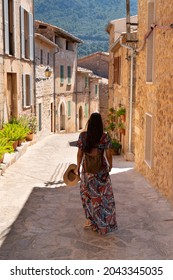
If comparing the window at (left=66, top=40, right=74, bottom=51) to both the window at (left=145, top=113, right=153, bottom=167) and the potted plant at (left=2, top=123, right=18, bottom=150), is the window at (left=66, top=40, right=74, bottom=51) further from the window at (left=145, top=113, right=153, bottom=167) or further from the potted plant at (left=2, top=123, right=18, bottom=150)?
the window at (left=145, top=113, right=153, bottom=167)

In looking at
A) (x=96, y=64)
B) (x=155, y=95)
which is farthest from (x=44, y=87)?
(x=96, y=64)

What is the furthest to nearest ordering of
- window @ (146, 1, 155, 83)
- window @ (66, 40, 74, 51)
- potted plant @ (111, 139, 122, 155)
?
window @ (66, 40, 74, 51)
potted plant @ (111, 139, 122, 155)
window @ (146, 1, 155, 83)

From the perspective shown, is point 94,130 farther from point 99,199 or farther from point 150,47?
point 150,47

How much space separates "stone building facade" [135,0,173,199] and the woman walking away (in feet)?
7.00

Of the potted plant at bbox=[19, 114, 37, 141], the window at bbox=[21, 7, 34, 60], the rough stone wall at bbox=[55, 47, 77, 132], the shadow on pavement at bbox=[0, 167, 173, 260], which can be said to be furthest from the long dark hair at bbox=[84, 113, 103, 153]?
the rough stone wall at bbox=[55, 47, 77, 132]

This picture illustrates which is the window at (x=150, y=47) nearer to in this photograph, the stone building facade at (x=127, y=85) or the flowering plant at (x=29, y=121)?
the stone building facade at (x=127, y=85)

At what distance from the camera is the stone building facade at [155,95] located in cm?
742

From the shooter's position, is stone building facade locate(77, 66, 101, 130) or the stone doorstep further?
stone building facade locate(77, 66, 101, 130)

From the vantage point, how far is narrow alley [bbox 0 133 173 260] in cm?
501

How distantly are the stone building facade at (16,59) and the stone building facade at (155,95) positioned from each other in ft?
15.3

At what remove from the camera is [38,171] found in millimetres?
10570

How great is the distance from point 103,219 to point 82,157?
911 millimetres

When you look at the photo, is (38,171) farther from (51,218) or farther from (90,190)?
(90,190)
